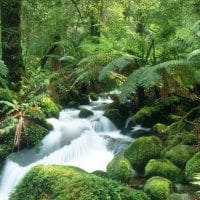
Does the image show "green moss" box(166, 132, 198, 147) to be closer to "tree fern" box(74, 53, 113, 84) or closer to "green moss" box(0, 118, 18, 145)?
"tree fern" box(74, 53, 113, 84)

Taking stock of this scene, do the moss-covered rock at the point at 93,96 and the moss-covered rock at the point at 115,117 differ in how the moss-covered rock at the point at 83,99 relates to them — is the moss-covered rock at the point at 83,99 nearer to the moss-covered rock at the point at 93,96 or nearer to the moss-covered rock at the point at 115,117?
the moss-covered rock at the point at 93,96

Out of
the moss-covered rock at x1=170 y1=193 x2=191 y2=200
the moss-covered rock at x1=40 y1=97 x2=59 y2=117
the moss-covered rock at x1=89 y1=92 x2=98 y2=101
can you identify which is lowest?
the moss-covered rock at x1=89 y1=92 x2=98 y2=101

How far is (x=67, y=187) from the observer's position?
14.3ft

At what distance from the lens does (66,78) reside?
31.9 ft

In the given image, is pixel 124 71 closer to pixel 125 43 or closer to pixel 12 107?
pixel 125 43

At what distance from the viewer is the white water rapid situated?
6.09 metres

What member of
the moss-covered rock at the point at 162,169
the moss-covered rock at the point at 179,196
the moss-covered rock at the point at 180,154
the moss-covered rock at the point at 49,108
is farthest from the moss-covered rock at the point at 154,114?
the moss-covered rock at the point at 179,196

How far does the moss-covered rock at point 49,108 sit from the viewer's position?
782cm

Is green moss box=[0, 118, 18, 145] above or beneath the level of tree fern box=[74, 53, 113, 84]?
beneath

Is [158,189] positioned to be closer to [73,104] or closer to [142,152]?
[142,152]

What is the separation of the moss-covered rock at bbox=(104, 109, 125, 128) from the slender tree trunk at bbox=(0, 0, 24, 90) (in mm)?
1908

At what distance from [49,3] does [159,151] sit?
5046mm

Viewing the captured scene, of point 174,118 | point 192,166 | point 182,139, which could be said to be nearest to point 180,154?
point 192,166

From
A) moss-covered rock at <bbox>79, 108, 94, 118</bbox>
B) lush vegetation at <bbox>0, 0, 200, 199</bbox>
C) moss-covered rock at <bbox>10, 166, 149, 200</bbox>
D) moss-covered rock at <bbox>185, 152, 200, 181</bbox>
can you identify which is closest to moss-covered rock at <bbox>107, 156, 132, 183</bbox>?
lush vegetation at <bbox>0, 0, 200, 199</bbox>
